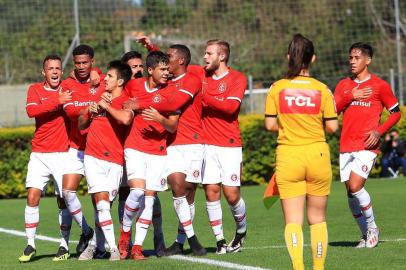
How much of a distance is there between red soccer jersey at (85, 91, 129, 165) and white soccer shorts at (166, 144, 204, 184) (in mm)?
567

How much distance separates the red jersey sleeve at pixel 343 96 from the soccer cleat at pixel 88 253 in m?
3.50

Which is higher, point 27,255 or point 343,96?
point 343,96

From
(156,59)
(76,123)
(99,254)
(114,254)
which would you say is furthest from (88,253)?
(156,59)

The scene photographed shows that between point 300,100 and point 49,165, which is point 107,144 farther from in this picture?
point 300,100

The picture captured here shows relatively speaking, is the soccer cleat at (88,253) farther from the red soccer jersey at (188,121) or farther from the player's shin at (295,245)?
the player's shin at (295,245)

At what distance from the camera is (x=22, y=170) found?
24281mm

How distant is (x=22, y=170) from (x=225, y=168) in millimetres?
12998

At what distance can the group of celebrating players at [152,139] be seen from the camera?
37.9ft

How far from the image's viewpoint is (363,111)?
12625 millimetres

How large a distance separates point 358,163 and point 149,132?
2.70 m

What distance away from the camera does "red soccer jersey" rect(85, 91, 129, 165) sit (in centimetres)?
1160

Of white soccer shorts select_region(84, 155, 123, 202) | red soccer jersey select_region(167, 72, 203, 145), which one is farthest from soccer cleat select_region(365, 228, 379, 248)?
white soccer shorts select_region(84, 155, 123, 202)

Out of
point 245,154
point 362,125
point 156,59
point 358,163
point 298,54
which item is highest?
point 298,54

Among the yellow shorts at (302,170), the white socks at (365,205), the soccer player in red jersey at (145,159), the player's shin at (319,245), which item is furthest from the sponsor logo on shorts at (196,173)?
the player's shin at (319,245)
